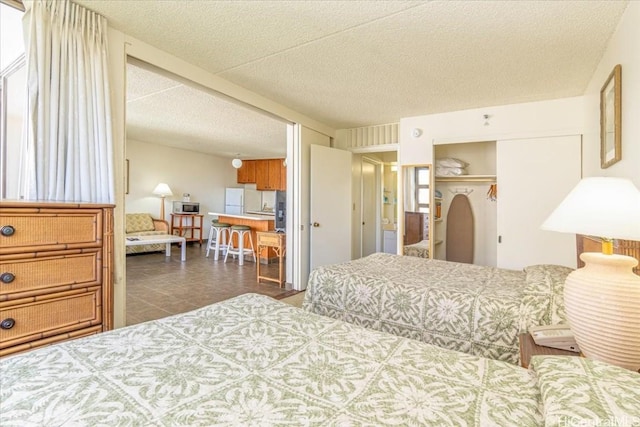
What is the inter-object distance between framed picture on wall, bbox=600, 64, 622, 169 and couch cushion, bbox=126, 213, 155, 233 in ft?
24.5

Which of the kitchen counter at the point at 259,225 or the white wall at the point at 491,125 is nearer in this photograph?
the white wall at the point at 491,125

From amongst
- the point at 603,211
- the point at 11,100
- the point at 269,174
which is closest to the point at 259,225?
the point at 269,174

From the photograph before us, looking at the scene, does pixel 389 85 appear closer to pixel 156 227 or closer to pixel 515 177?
pixel 515 177

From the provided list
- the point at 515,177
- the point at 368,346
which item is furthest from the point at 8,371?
the point at 515,177

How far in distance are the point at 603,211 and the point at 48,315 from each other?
2352 millimetres

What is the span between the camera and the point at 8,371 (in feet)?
2.86

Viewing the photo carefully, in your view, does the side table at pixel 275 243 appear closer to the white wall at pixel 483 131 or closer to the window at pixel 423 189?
the white wall at pixel 483 131

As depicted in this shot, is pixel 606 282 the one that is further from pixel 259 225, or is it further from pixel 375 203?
pixel 259 225

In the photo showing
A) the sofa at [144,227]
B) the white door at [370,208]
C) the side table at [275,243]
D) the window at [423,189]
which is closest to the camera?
the window at [423,189]

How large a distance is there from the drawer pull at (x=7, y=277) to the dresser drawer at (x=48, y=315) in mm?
95

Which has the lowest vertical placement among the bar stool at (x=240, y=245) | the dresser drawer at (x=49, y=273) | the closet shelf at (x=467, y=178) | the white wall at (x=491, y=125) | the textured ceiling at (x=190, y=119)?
the bar stool at (x=240, y=245)

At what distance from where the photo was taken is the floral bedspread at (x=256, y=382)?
0.71m

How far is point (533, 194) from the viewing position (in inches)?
138

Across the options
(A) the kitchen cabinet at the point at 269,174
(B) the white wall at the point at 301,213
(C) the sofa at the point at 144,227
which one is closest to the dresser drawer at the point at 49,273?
(B) the white wall at the point at 301,213
